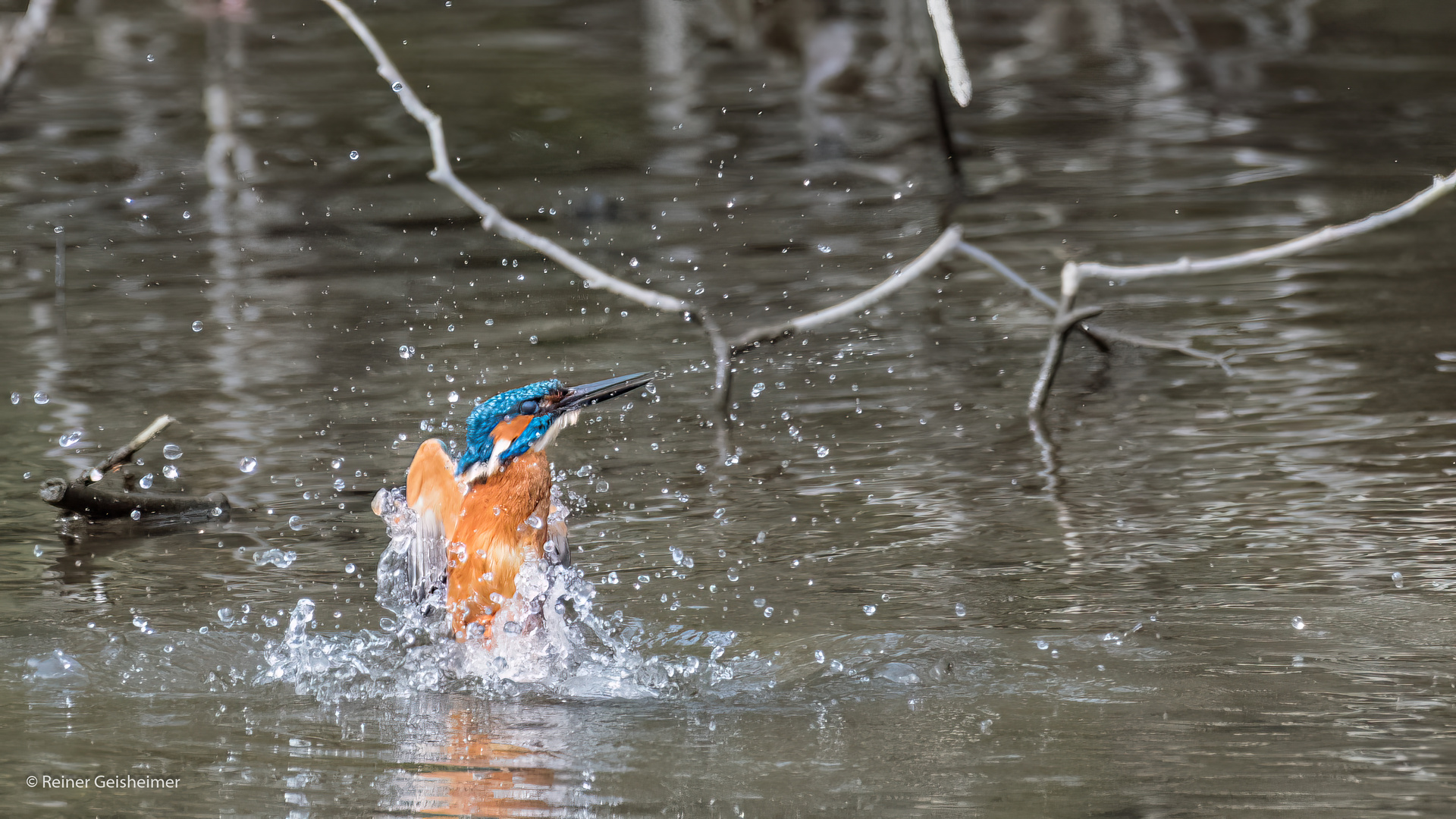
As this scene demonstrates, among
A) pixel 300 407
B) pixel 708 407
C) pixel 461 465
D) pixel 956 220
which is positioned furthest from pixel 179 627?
pixel 956 220

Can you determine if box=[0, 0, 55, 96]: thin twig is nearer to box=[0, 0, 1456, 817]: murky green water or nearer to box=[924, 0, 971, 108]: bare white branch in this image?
box=[0, 0, 1456, 817]: murky green water

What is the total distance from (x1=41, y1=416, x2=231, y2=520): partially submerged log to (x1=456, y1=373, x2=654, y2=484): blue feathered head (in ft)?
4.37

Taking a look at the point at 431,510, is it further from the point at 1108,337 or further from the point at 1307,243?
the point at 1108,337

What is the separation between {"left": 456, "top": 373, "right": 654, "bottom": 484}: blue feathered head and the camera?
4211mm

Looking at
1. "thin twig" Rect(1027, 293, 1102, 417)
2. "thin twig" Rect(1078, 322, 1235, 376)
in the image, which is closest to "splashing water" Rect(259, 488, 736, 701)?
"thin twig" Rect(1027, 293, 1102, 417)

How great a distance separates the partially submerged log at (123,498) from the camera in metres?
5.13

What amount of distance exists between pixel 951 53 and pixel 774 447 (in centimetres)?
298

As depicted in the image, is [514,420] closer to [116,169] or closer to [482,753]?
[482,753]

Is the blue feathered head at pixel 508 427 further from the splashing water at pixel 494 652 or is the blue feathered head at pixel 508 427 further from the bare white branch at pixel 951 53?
the bare white branch at pixel 951 53

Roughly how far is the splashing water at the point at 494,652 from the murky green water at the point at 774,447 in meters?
0.03

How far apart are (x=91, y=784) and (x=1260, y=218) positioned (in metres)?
6.48

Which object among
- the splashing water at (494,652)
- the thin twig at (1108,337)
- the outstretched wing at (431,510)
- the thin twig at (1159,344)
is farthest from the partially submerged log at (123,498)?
the thin twig at (1159,344)

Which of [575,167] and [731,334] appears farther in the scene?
[575,167]

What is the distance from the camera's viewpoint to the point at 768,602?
15.1 feet
